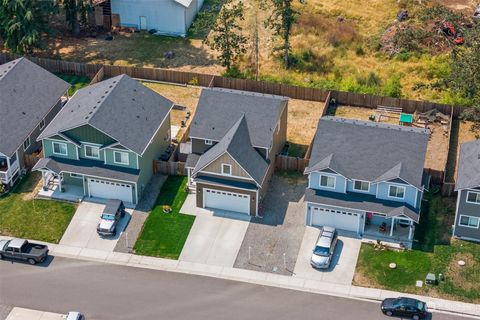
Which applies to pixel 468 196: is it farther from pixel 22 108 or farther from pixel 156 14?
pixel 156 14

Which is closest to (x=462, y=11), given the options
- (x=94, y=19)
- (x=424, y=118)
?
(x=424, y=118)

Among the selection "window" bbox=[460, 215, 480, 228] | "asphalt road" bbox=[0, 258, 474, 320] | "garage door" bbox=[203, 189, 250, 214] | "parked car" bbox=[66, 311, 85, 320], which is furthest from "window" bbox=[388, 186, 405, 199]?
"parked car" bbox=[66, 311, 85, 320]

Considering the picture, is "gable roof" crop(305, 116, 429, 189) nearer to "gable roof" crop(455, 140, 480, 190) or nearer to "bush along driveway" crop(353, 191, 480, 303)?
"gable roof" crop(455, 140, 480, 190)

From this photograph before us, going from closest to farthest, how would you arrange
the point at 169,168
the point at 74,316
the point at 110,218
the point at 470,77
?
1. the point at 74,316
2. the point at 110,218
3. the point at 169,168
4. the point at 470,77

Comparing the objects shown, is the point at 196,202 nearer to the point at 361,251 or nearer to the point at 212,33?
the point at 361,251

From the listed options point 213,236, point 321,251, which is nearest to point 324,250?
point 321,251

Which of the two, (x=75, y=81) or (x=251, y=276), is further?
(x=75, y=81)

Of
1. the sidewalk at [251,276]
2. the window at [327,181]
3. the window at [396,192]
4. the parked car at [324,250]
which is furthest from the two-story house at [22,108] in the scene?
the window at [396,192]
